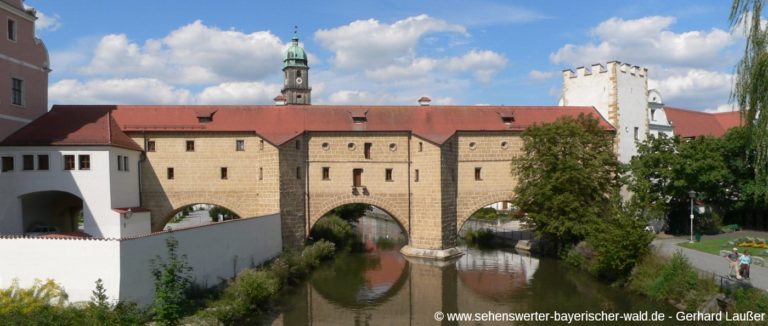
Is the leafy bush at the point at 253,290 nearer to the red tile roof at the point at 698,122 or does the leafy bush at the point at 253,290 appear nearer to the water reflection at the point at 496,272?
the water reflection at the point at 496,272

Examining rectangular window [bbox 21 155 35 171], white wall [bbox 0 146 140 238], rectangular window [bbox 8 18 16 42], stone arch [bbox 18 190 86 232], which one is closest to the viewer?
white wall [bbox 0 146 140 238]

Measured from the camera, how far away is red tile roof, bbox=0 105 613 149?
28.8 metres

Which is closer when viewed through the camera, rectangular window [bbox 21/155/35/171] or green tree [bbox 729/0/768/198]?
green tree [bbox 729/0/768/198]

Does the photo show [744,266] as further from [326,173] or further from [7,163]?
[7,163]

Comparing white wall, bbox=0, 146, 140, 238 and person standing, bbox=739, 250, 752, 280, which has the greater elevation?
white wall, bbox=0, 146, 140, 238

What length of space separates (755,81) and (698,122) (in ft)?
104

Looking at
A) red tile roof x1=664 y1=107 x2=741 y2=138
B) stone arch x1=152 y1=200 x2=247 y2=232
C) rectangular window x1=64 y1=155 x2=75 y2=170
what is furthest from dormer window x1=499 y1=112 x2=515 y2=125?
rectangular window x1=64 y1=155 x2=75 y2=170

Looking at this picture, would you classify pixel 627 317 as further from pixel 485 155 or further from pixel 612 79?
pixel 612 79

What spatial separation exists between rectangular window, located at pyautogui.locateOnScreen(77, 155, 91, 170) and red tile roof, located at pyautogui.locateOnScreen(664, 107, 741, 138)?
3515cm

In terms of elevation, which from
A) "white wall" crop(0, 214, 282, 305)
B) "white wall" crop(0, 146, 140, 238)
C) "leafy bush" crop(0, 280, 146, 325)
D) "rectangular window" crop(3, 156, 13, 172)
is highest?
"rectangular window" crop(3, 156, 13, 172)

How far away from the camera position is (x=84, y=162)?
2445 centimetres

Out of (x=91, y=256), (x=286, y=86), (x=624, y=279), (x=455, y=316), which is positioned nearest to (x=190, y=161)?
(x=91, y=256)

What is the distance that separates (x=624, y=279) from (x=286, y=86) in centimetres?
4979

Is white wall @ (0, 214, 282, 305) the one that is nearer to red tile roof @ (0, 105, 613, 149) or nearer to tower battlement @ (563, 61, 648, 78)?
red tile roof @ (0, 105, 613, 149)
